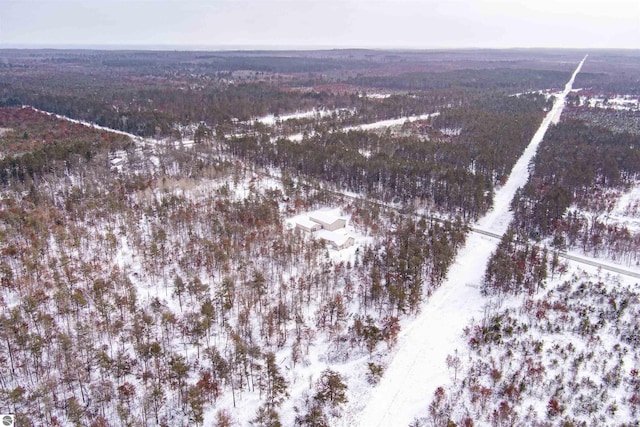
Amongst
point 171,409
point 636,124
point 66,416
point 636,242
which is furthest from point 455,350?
point 636,124

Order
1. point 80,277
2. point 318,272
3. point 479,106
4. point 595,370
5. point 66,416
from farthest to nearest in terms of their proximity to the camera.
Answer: point 479,106
point 318,272
point 80,277
point 595,370
point 66,416

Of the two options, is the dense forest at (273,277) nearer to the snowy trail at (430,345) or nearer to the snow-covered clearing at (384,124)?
the snowy trail at (430,345)

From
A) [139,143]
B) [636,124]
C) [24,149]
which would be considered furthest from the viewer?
[636,124]

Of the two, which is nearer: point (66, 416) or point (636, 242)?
point (66, 416)

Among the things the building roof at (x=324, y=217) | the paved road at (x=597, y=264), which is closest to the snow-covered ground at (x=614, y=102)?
the paved road at (x=597, y=264)

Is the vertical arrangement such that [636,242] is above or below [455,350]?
above

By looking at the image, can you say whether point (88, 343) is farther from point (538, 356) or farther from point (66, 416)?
point (538, 356)

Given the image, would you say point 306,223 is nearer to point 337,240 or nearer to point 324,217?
point 324,217

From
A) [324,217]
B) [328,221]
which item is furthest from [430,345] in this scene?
[324,217]
